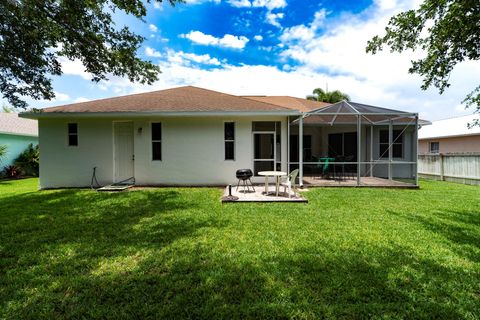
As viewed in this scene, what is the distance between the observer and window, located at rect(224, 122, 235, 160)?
1089 centimetres

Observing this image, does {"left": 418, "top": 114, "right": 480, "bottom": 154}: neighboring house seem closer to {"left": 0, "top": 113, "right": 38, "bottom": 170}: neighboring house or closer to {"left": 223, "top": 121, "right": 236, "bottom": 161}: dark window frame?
{"left": 223, "top": 121, "right": 236, "bottom": 161}: dark window frame

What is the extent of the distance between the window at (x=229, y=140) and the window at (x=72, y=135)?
21.9 feet

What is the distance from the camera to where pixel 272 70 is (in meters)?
21.8

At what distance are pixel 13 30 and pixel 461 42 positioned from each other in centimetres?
1151

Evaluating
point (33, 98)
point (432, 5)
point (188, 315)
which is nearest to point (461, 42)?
point (432, 5)

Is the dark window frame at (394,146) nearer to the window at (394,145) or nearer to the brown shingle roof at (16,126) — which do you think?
the window at (394,145)

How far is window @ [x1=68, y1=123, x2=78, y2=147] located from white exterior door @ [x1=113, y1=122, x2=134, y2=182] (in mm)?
1748

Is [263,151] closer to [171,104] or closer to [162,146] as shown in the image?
[162,146]

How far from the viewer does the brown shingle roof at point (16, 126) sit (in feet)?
58.0

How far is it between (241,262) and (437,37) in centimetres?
665

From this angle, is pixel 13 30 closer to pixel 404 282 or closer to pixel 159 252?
pixel 159 252

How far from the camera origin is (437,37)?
5.78 metres

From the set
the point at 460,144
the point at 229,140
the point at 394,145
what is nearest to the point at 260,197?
the point at 229,140

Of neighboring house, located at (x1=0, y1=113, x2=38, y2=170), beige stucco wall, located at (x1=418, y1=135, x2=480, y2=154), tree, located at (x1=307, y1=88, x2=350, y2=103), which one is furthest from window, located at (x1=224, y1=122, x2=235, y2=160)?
tree, located at (x1=307, y1=88, x2=350, y2=103)
